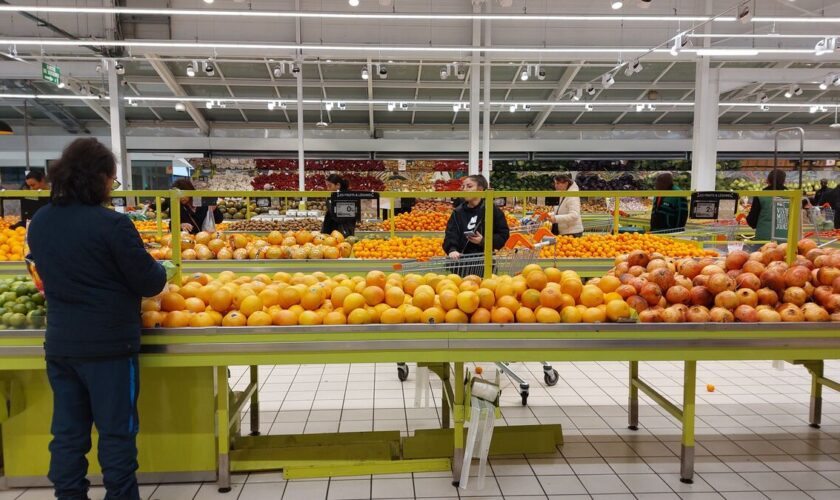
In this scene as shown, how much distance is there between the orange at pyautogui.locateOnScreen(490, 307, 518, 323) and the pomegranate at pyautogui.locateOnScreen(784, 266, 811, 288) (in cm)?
170

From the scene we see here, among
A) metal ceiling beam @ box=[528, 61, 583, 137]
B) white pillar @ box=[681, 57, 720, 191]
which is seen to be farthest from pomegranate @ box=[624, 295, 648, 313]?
metal ceiling beam @ box=[528, 61, 583, 137]

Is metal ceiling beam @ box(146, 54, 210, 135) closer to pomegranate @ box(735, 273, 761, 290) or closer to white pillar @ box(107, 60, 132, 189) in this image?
white pillar @ box(107, 60, 132, 189)

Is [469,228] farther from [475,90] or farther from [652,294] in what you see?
[475,90]

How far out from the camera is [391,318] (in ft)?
9.35

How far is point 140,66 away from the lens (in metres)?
13.7

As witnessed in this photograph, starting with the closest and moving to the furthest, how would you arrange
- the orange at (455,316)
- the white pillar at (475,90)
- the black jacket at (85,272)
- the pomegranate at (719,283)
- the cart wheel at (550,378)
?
the black jacket at (85,272), the orange at (455,316), the pomegranate at (719,283), the cart wheel at (550,378), the white pillar at (475,90)

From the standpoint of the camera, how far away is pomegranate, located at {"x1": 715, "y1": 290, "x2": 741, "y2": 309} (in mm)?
2998

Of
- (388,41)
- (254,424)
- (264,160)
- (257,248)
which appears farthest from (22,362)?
(264,160)

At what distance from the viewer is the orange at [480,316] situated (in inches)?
112

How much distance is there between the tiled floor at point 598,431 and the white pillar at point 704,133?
298 inches

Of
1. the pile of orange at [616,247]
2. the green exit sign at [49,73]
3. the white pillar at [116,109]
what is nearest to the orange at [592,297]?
the pile of orange at [616,247]

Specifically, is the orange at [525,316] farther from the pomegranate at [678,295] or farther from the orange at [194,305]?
the orange at [194,305]

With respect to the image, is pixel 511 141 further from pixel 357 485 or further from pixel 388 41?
pixel 357 485

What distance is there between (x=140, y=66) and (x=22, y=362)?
43.2 feet
